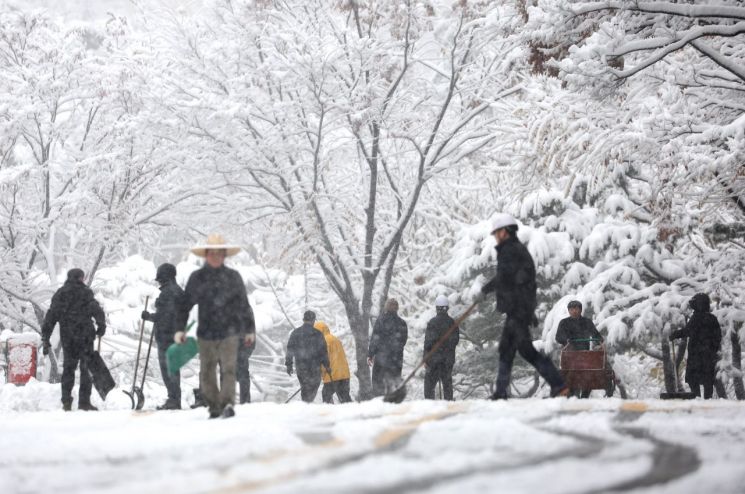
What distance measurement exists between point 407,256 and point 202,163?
9285 millimetres

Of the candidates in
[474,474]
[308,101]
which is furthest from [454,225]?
[474,474]

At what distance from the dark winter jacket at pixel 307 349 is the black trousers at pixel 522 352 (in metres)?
4.98

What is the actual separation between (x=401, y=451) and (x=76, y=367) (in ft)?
24.4

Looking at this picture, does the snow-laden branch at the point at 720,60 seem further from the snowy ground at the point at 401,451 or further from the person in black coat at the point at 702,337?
the snowy ground at the point at 401,451

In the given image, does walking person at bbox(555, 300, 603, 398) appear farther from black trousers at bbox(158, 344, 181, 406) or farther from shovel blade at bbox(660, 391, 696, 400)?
black trousers at bbox(158, 344, 181, 406)

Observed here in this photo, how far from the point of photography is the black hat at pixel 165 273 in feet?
37.5

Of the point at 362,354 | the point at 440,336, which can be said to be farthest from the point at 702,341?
the point at 362,354

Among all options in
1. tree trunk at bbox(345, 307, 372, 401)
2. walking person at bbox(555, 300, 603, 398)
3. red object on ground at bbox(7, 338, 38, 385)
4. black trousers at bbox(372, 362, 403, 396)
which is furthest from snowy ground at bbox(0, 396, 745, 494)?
red object on ground at bbox(7, 338, 38, 385)

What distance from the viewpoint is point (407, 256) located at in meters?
26.7

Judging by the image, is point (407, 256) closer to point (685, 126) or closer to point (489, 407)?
point (685, 126)

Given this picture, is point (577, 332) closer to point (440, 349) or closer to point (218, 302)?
point (440, 349)

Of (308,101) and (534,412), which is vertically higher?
(308,101)

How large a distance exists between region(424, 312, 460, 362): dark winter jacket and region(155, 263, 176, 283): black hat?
12.2 ft

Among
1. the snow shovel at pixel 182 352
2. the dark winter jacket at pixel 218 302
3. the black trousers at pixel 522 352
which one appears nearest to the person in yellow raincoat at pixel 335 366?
the snow shovel at pixel 182 352
